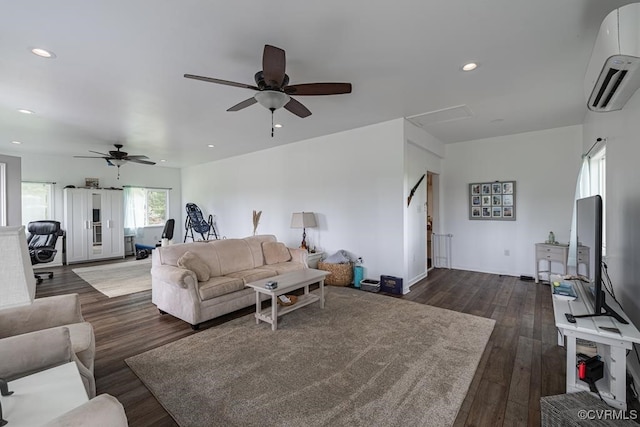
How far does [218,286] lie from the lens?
3.41 m

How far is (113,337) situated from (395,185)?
416 centimetres

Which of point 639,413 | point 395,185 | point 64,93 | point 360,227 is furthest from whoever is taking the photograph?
point 360,227

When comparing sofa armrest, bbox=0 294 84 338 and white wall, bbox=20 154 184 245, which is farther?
white wall, bbox=20 154 184 245

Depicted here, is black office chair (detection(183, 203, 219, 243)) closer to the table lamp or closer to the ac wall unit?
the table lamp

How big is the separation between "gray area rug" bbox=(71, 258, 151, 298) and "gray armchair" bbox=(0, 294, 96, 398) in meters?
2.62

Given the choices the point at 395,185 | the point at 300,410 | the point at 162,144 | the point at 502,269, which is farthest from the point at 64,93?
the point at 502,269

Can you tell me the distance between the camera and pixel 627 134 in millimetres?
2453

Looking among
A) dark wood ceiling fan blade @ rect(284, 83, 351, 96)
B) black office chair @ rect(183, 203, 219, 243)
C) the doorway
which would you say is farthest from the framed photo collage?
black office chair @ rect(183, 203, 219, 243)

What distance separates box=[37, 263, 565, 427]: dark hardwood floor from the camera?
196 centimetres

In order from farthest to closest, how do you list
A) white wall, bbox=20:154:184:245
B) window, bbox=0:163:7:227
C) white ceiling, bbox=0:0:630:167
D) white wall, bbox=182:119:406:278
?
1. white wall, bbox=20:154:184:245
2. white wall, bbox=182:119:406:278
3. window, bbox=0:163:7:227
4. white ceiling, bbox=0:0:630:167

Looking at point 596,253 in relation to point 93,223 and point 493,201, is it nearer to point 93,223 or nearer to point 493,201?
point 493,201

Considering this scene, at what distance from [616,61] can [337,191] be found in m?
3.92

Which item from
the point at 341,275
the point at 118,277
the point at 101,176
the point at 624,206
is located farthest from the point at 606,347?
the point at 101,176

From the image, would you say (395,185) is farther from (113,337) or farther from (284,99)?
(113,337)
